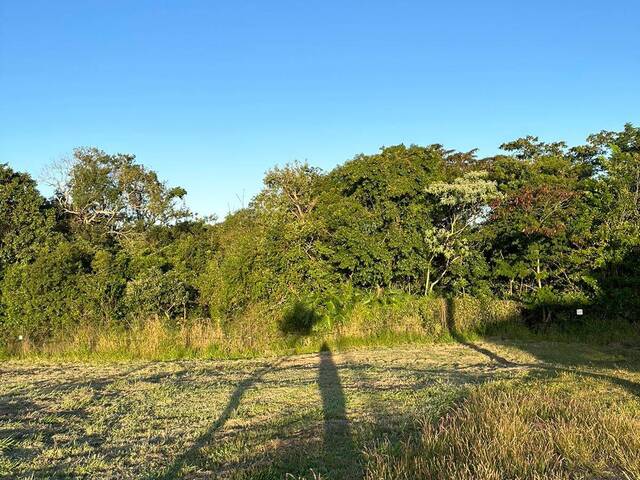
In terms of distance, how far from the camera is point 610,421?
13.9 ft

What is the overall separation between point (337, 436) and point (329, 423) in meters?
0.51

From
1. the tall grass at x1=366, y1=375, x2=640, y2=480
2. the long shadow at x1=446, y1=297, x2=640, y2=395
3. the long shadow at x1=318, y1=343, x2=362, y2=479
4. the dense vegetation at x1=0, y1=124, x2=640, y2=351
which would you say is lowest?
the long shadow at x1=446, y1=297, x2=640, y2=395

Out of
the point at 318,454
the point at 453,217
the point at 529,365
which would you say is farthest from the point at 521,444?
the point at 453,217

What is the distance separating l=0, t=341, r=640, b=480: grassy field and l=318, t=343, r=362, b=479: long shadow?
1 cm

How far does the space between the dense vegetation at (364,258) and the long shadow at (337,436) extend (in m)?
5.86

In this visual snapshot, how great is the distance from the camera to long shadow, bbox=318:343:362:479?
3.74 meters

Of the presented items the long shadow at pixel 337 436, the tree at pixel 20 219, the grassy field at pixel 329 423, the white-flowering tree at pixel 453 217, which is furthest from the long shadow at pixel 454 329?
the tree at pixel 20 219

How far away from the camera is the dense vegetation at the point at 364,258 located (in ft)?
42.6

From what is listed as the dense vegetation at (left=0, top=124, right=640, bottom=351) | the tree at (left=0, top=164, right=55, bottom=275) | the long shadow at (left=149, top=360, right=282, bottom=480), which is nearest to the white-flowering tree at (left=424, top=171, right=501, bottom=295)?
the dense vegetation at (left=0, top=124, right=640, bottom=351)

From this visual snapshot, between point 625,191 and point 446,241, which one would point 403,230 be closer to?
point 446,241

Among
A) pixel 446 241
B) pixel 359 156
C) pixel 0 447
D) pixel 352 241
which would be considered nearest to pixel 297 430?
pixel 0 447

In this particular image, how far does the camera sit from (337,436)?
15.2 ft

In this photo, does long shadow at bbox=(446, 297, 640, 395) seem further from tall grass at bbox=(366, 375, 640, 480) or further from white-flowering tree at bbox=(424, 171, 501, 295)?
tall grass at bbox=(366, 375, 640, 480)

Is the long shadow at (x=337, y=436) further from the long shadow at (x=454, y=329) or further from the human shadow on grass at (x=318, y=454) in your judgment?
the long shadow at (x=454, y=329)
